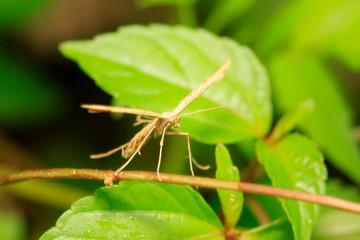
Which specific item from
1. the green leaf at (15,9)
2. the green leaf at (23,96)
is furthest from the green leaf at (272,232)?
the green leaf at (15,9)

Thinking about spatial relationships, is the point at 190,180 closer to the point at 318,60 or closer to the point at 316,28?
the point at 318,60

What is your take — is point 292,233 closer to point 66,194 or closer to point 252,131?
point 252,131

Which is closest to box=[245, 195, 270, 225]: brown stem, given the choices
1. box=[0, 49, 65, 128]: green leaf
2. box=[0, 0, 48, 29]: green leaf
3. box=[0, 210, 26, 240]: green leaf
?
box=[0, 210, 26, 240]: green leaf

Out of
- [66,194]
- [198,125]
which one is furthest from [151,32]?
[66,194]

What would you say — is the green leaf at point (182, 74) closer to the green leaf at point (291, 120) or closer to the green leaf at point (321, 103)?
the green leaf at point (291, 120)

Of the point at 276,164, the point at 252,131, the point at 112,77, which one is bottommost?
the point at 276,164

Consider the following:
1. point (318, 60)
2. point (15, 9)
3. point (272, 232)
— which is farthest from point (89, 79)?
point (272, 232)
